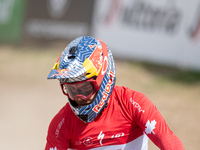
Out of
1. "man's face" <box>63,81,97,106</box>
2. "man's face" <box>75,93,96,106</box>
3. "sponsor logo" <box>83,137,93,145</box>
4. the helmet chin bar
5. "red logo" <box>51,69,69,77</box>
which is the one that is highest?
"red logo" <box>51,69,69,77</box>

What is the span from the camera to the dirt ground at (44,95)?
696 cm

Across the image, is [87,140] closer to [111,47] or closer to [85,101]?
[85,101]

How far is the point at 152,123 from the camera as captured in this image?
254 cm

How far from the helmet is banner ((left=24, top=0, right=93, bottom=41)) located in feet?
31.6

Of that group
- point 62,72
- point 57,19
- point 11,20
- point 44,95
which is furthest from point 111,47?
point 62,72

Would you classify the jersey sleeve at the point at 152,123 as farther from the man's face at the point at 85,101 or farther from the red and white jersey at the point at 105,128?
the man's face at the point at 85,101

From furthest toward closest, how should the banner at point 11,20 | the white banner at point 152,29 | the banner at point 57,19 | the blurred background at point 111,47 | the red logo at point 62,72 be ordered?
the banner at point 57,19 < the banner at point 11,20 < the white banner at point 152,29 < the blurred background at point 111,47 < the red logo at point 62,72

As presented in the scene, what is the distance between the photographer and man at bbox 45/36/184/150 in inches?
99.8

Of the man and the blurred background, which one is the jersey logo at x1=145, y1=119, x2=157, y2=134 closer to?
the man

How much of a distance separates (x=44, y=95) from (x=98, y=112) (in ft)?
21.2

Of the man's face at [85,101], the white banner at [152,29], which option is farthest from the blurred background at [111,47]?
the man's face at [85,101]

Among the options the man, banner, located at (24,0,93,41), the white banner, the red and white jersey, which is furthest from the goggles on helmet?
banner, located at (24,0,93,41)

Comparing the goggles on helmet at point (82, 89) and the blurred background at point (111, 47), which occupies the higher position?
the goggles on helmet at point (82, 89)

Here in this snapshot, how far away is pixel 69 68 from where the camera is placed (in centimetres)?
243
